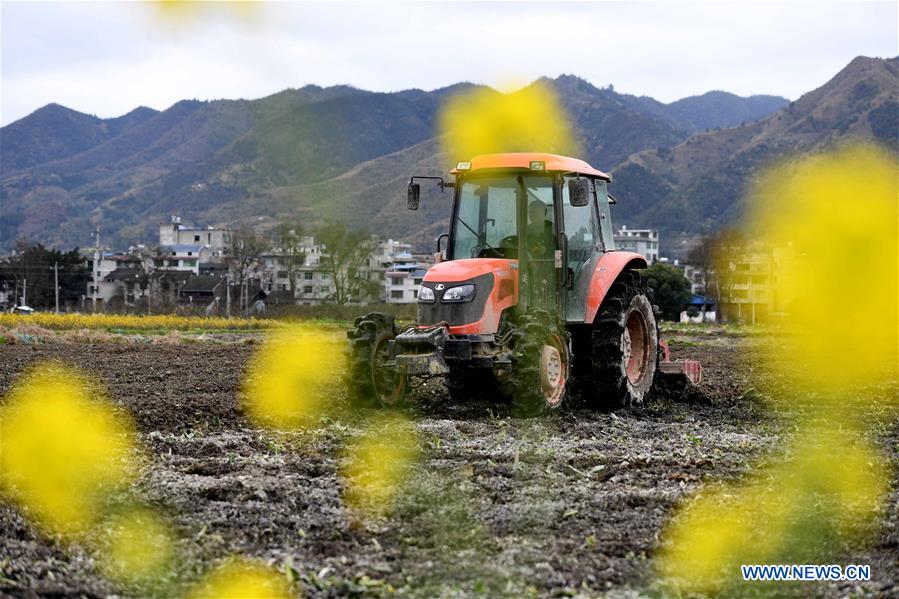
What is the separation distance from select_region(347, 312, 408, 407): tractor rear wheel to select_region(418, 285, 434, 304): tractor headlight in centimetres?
43

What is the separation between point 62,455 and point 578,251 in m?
6.35

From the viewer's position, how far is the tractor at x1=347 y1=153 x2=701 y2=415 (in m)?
11.6

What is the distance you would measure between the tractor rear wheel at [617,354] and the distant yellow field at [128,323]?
1137 inches

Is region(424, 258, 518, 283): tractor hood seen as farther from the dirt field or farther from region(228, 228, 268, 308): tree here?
region(228, 228, 268, 308): tree

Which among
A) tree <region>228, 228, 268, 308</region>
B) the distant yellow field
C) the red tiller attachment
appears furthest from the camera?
tree <region>228, 228, 268, 308</region>

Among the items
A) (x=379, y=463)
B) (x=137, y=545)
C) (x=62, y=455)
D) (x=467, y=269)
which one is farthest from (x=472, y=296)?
(x=137, y=545)

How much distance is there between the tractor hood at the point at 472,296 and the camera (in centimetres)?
1188

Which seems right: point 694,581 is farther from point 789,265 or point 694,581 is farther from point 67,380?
point 67,380

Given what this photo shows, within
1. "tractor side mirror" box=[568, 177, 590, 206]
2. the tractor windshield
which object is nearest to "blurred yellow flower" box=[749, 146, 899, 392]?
"tractor side mirror" box=[568, 177, 590, 206]

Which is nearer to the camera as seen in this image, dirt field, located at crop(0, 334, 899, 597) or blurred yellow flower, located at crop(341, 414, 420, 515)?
dirt field, located at crop(0, 334, 899, 597)

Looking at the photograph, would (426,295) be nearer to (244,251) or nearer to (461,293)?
(461,293)

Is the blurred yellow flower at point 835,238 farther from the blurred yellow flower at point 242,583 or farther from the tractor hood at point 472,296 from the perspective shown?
the blurred yellow flower at point 242,583

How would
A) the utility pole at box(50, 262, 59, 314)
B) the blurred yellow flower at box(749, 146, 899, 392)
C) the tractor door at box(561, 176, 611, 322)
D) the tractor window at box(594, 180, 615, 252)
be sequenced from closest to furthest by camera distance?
the blurred yellow flower at box(749, 146, 899, 392) < the tractor door at box(561, 176, 611, 322) < the tractor window at box(594, 180, 615, 252) < the utility pole at box(50, 262, 59, 314)

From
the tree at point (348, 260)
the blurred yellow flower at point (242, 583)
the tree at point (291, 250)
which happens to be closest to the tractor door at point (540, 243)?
the blurred yellow flower at point (242, 583)
